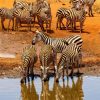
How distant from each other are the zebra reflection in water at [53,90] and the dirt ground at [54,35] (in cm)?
155

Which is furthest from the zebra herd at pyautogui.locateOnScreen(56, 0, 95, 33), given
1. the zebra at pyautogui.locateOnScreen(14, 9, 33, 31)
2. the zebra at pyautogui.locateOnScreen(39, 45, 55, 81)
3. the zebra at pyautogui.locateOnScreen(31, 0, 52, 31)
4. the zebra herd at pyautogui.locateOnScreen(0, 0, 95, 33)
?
the zebra at pyautogui.locateOnScreen(39, 45, 55, 81)

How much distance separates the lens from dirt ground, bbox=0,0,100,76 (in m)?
19.5

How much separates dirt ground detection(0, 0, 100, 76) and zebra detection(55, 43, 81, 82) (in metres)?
0.78

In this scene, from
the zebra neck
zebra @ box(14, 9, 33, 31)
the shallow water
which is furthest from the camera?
zebra @ box(14, 9, 33, 31)

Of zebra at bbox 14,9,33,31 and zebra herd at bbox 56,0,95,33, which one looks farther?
zebra herd at bbox 56,0,95,33

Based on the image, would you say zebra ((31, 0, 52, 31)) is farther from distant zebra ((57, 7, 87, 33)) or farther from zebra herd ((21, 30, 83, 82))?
zebra herd ((21, 30, 83, 82))

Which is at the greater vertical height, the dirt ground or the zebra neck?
the zebra neck

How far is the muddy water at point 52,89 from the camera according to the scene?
1562 centimetres

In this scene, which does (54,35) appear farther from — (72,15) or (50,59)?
(50,59)

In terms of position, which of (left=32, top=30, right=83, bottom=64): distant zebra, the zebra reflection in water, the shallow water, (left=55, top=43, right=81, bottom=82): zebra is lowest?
the zebra reflection in water

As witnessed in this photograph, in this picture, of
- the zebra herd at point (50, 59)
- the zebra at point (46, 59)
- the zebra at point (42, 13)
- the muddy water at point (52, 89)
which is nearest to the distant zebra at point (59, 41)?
the zebra herd at point (50, 59)

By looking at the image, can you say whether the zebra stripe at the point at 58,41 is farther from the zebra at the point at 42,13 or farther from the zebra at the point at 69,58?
the zebra at the point at 42,13

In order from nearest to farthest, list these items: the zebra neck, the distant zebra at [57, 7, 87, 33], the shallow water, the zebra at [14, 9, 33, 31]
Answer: the zebra neck → the shallow water → the zebra at [14, 9, 33, 31] → the distant zebra at [57, 7, 87, 33]

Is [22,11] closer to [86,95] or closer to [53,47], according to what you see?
[53,47]
